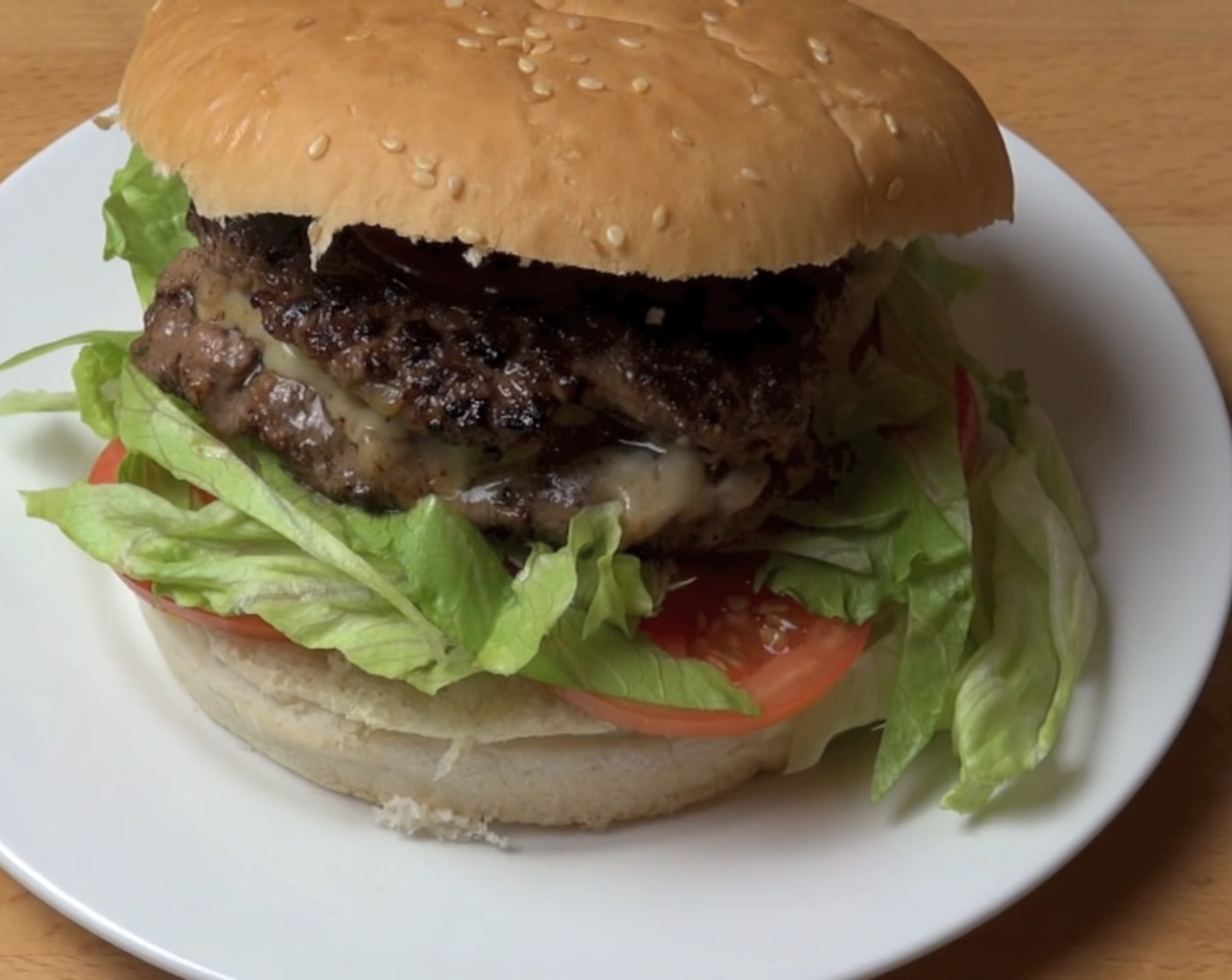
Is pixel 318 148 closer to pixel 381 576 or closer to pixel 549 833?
pixel 381 576

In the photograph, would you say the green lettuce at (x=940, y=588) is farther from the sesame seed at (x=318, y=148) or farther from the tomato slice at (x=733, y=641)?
the sesame seed at (x=318, y=148)

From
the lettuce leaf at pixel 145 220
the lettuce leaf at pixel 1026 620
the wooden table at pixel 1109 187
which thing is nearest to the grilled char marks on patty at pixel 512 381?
the lettuce leaf at pixel 1026 620

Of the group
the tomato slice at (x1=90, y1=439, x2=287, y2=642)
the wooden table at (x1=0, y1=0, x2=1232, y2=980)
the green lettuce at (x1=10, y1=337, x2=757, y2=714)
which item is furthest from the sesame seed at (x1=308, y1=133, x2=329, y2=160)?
the wooden table at (x1=0, y1=0, x2=1232, y2=980)

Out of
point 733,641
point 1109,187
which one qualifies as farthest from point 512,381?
point 1109,187

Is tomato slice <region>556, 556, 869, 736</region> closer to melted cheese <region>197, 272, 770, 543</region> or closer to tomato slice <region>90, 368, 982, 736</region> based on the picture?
tomato slice <region>90, 368, 982, 736</region>

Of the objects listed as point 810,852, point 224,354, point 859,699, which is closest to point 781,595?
point 859,699

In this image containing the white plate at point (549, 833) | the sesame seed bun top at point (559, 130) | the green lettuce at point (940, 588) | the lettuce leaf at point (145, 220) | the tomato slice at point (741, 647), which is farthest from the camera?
the lettuce leaf at point (145, 220)

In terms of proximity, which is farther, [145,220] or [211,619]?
[145,220]
